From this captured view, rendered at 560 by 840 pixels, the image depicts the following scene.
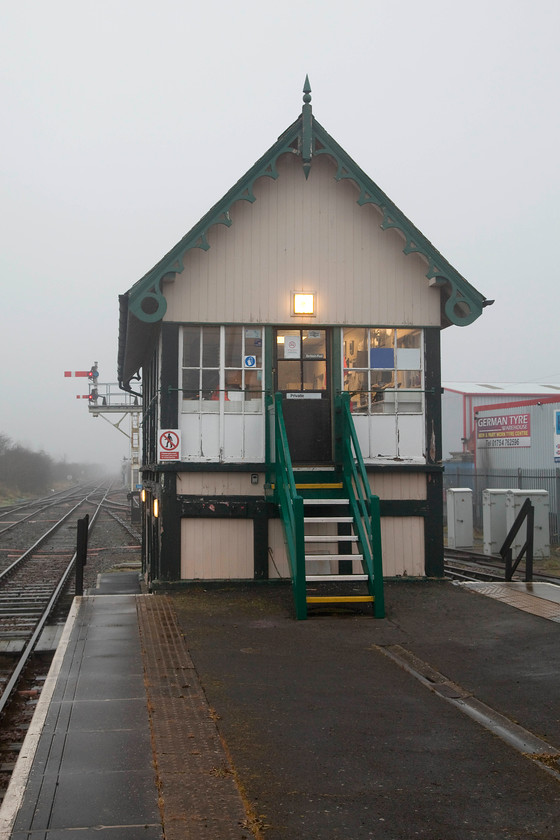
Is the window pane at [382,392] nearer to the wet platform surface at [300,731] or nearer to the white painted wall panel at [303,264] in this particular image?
the white painted wall panel at [303,264]

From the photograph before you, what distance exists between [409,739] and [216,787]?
1.44 meters

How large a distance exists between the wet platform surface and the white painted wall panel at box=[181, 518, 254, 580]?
80.5 inches

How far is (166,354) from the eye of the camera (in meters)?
11.0

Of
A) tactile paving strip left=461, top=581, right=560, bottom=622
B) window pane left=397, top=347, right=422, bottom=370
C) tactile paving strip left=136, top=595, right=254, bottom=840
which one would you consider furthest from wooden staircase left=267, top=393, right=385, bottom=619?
tactile paving strip left=136, top=595, right=254, bottom=840

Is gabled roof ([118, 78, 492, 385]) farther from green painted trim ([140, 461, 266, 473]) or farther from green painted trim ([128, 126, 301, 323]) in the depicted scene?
green painted trim ([140, 461, 266, 473])

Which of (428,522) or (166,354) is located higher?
(166,354)

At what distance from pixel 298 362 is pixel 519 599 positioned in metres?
4.47

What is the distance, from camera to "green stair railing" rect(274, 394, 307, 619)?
341 inches

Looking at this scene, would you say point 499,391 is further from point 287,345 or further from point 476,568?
point 287,345

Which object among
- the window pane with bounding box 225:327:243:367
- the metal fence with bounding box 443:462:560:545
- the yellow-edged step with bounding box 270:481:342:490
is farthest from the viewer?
the metal fence with bounding box 443:462:560:545

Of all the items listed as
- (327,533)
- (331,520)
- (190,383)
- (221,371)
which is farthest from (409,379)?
(190,383)

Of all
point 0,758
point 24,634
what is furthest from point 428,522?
point 0,758

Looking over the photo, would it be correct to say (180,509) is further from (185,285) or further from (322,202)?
(322,202)

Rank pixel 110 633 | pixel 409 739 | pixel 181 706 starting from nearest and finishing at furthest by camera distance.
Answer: pixel 409 739 → pixel 181 706 → pixel 110 633
